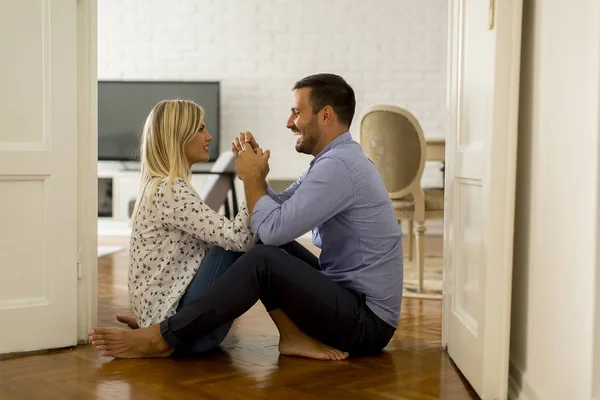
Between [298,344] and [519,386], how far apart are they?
0.73 m

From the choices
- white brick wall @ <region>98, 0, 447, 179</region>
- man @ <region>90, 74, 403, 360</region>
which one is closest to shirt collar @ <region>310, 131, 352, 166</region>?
man @ <region>90, 74, 403, 360</region>

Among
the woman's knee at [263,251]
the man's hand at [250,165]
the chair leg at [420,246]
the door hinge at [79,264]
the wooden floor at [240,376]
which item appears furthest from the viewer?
the chair leg at [420,246]

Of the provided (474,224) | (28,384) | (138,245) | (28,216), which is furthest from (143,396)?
(474,224)

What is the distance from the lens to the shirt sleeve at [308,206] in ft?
7.72

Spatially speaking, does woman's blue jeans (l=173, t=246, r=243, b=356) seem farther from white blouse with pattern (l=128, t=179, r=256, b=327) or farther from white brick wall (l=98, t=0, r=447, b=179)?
white brick wall (l=98, t=0, r=447, b=179)

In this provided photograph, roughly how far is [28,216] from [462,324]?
4.52 feet

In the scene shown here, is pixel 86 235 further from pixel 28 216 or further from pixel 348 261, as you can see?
pixel 348 261

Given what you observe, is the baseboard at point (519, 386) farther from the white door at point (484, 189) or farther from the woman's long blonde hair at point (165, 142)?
the woman's long blonde hair at point (165, 142)

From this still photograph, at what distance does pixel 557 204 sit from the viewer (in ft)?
5.75

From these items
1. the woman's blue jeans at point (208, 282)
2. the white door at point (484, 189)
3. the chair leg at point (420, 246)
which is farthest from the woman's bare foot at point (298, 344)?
the chair leg at point (420, 246)

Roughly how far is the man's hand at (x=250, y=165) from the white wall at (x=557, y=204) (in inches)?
31.2

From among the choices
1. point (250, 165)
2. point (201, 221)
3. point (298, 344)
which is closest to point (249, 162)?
point (250, 165)

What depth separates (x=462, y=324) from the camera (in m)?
2.34

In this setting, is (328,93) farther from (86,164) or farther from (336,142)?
(86,164)
